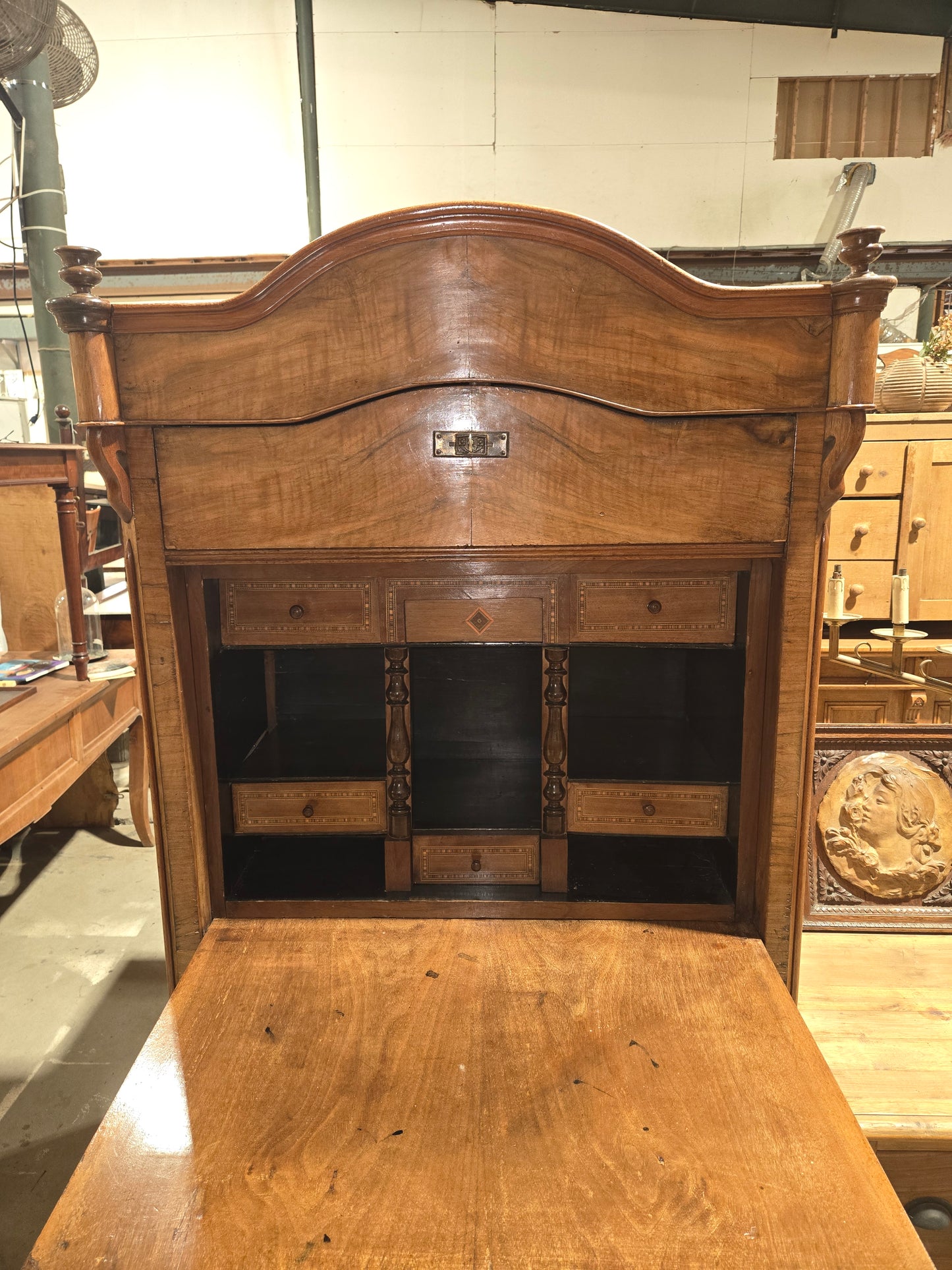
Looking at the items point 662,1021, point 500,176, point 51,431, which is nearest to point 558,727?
point 662,1021

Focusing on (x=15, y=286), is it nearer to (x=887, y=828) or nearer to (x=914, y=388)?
(x=914, y=388)

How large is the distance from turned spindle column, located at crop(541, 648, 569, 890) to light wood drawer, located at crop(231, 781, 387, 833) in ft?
1.00

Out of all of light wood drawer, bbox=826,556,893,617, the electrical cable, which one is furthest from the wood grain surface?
the electrical cable

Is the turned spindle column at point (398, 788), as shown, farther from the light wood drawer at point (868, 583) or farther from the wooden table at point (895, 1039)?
the light wood drawer at point (868, 583)

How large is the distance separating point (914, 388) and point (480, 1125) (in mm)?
3198

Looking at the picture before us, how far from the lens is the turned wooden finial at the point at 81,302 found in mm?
1057

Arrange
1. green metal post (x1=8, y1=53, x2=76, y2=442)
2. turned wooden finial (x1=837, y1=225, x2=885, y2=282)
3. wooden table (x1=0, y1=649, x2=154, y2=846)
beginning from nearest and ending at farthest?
1. turned wooden finial (x1=837, y1=225, x2=885, y2=282)
2. wooden table (x1=0, y1=649, x2=154, y2=846)
3. green metal post (x1=8, y1=53, x2=76, y2=442)

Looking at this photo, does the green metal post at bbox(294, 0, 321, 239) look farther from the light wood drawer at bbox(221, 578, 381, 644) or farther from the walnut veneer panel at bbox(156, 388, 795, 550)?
the walnut veneer panel at bbox(156, 388, 795, 550)

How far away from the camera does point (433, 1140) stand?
89cm

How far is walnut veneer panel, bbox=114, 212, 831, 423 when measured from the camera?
1.07 meters

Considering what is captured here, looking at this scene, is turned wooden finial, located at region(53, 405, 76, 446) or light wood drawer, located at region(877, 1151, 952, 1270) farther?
turned wooden finial, located at region(53, 405, 76, 446)

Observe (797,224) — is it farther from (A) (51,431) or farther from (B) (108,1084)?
(B) (108,1084)

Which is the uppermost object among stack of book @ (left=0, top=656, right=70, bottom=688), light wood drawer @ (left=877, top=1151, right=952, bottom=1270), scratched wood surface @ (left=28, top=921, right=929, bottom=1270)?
stack of book @ (left=0, top=656, right=70, bottom=688)

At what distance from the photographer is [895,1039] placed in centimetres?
130
